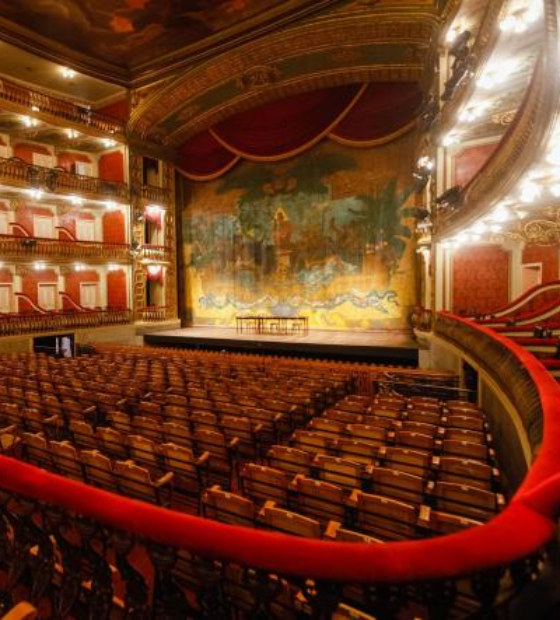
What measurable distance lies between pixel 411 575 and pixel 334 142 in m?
17.3

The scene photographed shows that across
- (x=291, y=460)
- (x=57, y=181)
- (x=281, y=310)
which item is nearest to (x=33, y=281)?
(x=57, y=181)

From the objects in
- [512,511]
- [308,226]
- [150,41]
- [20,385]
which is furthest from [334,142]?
[512,511]

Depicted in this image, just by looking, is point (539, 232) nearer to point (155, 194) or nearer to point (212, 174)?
point (212, 174)

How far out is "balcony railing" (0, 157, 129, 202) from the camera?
1442 centimetres

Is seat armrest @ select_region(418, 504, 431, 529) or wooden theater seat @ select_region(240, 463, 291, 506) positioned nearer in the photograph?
seat armrest @ select_region(418, 504, 431, 529)

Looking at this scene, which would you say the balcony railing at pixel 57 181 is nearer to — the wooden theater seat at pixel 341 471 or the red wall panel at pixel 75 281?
the red wall panel at pixel 75 281

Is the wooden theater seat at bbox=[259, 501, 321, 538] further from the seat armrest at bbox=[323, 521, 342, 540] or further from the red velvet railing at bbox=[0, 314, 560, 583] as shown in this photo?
the red velvet railing at bbox=[0, 314, 560, 583]

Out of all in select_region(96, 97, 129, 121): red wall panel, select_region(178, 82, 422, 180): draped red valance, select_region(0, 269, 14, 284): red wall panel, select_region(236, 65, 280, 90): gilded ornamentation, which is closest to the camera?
select_region(178, 82, 422, 180): draped red valance

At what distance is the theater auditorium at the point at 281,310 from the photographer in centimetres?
154

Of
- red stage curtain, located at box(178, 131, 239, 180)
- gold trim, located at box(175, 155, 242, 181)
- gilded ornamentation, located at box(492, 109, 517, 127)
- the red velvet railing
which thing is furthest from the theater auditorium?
gilded ornamentation, located at box(492, 109, 517, 127)

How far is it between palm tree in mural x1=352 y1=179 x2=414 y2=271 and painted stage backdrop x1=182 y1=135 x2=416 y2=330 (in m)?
0.04

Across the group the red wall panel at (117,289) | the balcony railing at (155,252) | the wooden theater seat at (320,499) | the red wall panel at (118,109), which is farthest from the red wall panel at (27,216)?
the wooden theater seat at (320,499)

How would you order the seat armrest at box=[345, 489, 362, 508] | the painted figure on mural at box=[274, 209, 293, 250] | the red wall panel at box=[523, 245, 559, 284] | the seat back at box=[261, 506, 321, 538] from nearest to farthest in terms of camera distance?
1. the seat back at box=[261, 506, 321, 538]
2. the seat armrest at box=[345, 489, 362, 508]
3. the red wall panel at box=[523, 245, 559, 284]
4. the painted figure on mural at box=[274, 209, 293, 250]

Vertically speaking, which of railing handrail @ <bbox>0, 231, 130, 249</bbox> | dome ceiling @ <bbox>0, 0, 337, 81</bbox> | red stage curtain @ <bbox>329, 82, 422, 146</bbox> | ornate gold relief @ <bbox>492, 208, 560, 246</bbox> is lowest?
ornate gold relief @ <bbox>492, 208, 560, 246</bbox>
